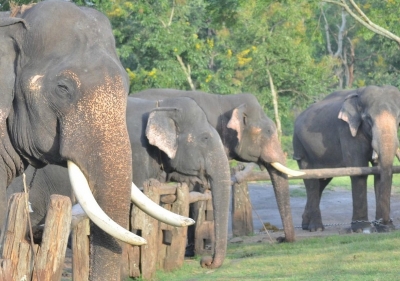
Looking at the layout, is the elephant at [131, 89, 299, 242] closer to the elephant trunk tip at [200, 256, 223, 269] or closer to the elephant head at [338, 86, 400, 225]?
the elephant head at [338, 86, 400, 225]

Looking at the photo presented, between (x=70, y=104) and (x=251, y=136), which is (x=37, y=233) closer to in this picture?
(x=70, y=104)

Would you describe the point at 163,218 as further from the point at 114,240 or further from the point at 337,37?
the point at 337,37

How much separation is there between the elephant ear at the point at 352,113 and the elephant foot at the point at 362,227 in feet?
5.55

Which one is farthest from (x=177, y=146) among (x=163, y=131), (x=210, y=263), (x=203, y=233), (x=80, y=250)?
(x=80, y=250)

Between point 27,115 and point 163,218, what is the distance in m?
0.86

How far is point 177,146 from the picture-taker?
424 inches

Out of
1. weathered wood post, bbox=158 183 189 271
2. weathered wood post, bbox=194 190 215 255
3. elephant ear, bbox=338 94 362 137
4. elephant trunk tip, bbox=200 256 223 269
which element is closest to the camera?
elephant trunk tip, bbox=200 256 223 269

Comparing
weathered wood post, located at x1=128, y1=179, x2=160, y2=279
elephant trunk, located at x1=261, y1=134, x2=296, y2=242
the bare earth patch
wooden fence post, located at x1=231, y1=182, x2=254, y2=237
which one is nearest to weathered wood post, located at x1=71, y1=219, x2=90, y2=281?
weathered wood post, located at x1=128, y1=179, x2=160, y2=279

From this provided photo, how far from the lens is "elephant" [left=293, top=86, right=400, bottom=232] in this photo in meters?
14.4

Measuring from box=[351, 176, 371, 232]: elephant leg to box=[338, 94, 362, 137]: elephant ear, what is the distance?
853 mm

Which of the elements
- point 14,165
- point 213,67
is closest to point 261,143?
point 14,165

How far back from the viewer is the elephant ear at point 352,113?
1545 cm

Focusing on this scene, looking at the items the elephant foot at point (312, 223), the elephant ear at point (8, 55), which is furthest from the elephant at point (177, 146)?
the elephant ear at point (8, 55)

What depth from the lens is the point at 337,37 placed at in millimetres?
45969
